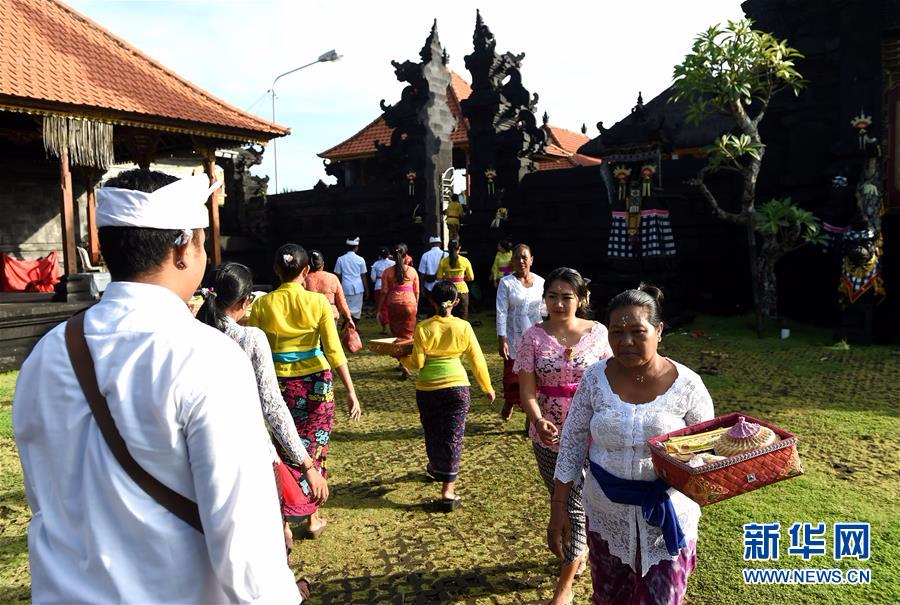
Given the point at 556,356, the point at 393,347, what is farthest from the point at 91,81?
the point at 556,356

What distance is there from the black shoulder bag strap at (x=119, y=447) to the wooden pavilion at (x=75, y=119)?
10289mm

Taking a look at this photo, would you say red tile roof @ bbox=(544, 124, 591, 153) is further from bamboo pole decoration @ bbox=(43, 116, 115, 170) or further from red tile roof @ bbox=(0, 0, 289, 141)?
bamboo pole decoration @ bbox=(43, 116, 115, 170)

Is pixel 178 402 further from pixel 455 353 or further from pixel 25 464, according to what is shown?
pixel 455 353

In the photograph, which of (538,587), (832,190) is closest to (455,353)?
(538,587)

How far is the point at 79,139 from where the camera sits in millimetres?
10586

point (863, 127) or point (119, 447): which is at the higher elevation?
point (863, 127)

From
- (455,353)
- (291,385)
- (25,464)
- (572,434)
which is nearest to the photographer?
(25,464)

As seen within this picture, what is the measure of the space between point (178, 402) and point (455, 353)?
3.40 metres

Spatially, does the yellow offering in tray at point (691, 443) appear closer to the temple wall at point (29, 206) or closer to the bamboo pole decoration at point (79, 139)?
the bamboo pole decoration at point (79, 139)

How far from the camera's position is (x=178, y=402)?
51.8 inches

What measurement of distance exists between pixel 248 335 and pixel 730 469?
2411 mm

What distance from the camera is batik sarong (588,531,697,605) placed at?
2445 millimetres

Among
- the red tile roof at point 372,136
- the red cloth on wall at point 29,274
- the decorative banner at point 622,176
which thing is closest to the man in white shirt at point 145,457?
the decorative banner at point 622,176

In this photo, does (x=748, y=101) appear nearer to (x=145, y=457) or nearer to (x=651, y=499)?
(x=651, y=499)
